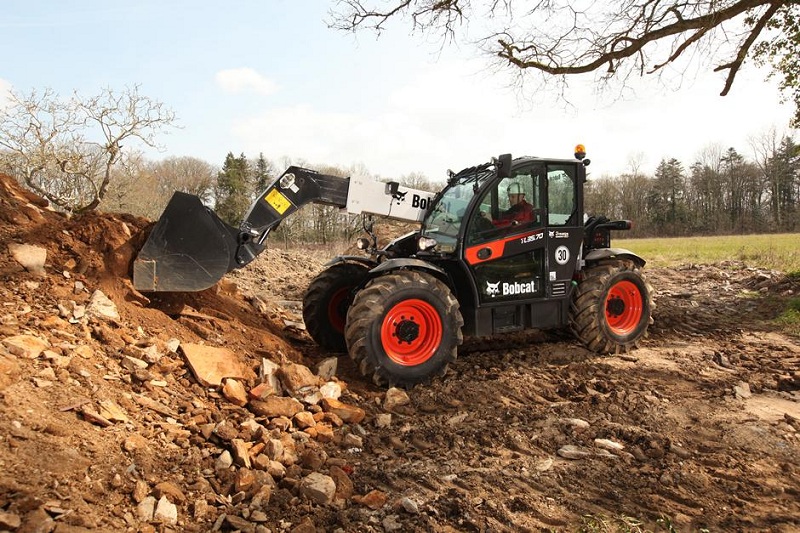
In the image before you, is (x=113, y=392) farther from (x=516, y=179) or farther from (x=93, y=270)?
(x=516, y=179)

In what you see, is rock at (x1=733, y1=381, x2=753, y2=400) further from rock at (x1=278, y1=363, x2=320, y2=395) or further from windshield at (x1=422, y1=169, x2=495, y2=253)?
rock at (x1=278, y1=363, x2=320, y2=395)

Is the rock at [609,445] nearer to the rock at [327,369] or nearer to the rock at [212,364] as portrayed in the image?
the rock at [327,369]

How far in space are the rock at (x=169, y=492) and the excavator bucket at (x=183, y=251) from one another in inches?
97.9

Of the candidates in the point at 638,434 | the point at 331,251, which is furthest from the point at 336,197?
the point at 331,251

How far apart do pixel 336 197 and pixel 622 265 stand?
3.81 metres

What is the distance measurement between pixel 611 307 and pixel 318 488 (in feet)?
16.7

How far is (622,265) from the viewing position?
23.1ft

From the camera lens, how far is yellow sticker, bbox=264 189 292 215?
5.80m

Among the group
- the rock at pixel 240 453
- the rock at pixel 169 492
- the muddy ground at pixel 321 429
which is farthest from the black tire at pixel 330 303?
the rock at pixel 169 492

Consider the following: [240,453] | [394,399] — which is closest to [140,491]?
[240,453]

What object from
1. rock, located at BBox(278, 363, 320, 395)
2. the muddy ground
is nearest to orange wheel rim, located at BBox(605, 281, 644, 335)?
the muddy ground

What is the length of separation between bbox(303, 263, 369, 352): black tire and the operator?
1821 millimetres

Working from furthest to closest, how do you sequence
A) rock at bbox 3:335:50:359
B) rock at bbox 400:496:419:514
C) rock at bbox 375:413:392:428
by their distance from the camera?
rock at bbox 375:413:392:428 < rock at bbox 3:335:50:359 < rock at bbox 400:496:419:514

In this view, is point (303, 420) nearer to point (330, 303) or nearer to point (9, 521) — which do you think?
point (9, 521)
